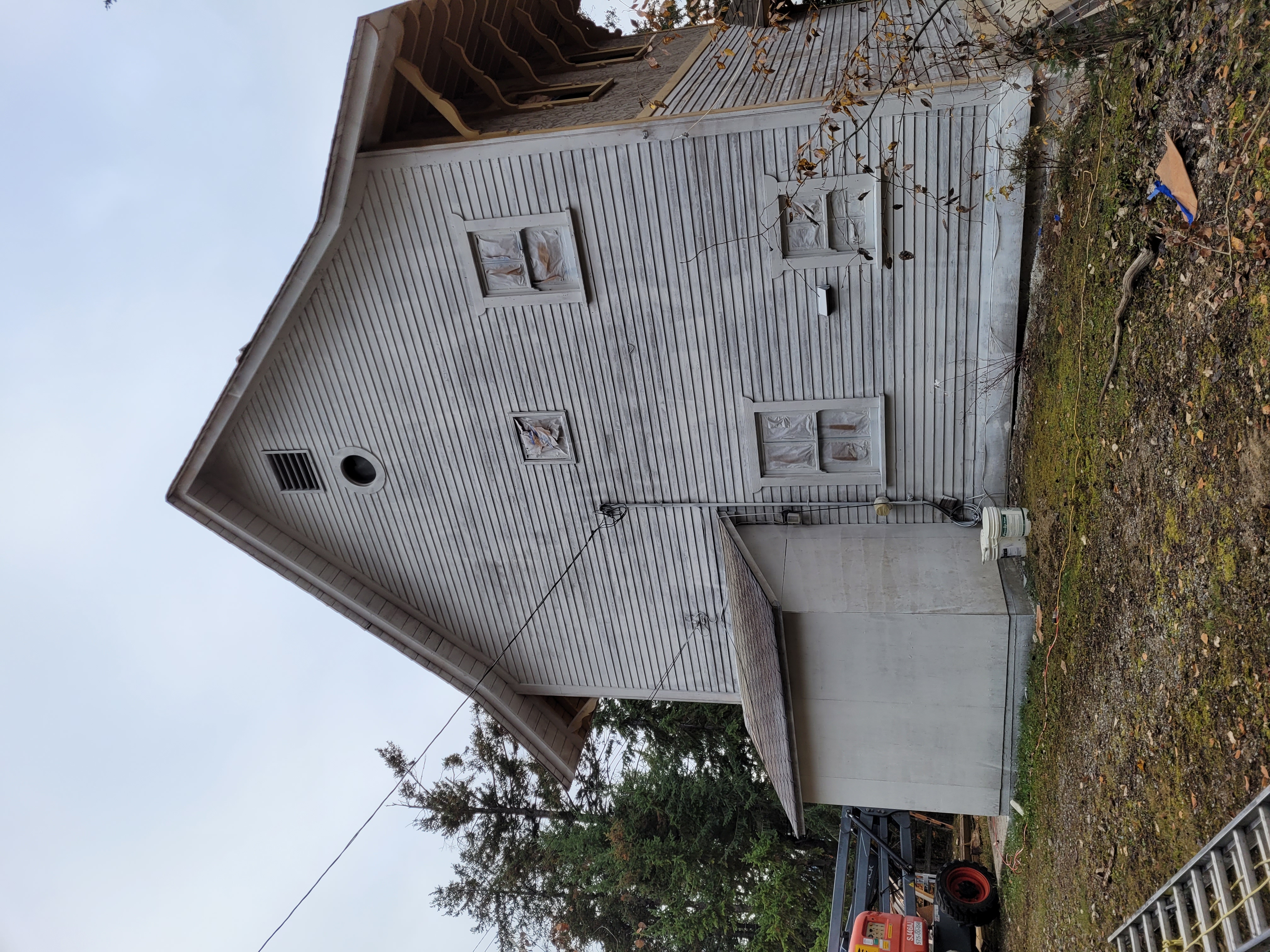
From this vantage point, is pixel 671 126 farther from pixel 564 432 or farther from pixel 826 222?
pixel 564 432

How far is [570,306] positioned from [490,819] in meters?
19.6

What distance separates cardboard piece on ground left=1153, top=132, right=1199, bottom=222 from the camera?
5.66 metres

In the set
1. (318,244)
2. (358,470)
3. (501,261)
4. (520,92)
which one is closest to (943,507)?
(501,261)

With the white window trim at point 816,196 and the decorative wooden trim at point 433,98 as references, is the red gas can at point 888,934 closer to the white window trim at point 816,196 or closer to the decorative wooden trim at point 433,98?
the white window trim at point 816,196

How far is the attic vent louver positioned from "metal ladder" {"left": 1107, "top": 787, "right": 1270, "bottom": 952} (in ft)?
36.4

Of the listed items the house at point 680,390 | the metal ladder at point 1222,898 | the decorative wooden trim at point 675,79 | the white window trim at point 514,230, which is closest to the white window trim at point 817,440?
the house at point 680,390

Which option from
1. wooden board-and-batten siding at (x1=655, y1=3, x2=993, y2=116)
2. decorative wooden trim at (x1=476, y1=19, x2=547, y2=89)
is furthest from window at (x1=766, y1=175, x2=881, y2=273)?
decorative wooden trim at (x1=476, y1=19, x2=547, y2=89)

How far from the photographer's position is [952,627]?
10141 mm

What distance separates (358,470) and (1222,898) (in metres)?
11.1

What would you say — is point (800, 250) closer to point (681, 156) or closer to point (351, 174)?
point (681, 156)

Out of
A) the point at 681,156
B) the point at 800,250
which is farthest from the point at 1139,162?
the point at 681,156

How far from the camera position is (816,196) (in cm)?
938

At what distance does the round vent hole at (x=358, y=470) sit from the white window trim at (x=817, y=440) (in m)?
5.53

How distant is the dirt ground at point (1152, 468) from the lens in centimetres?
508
